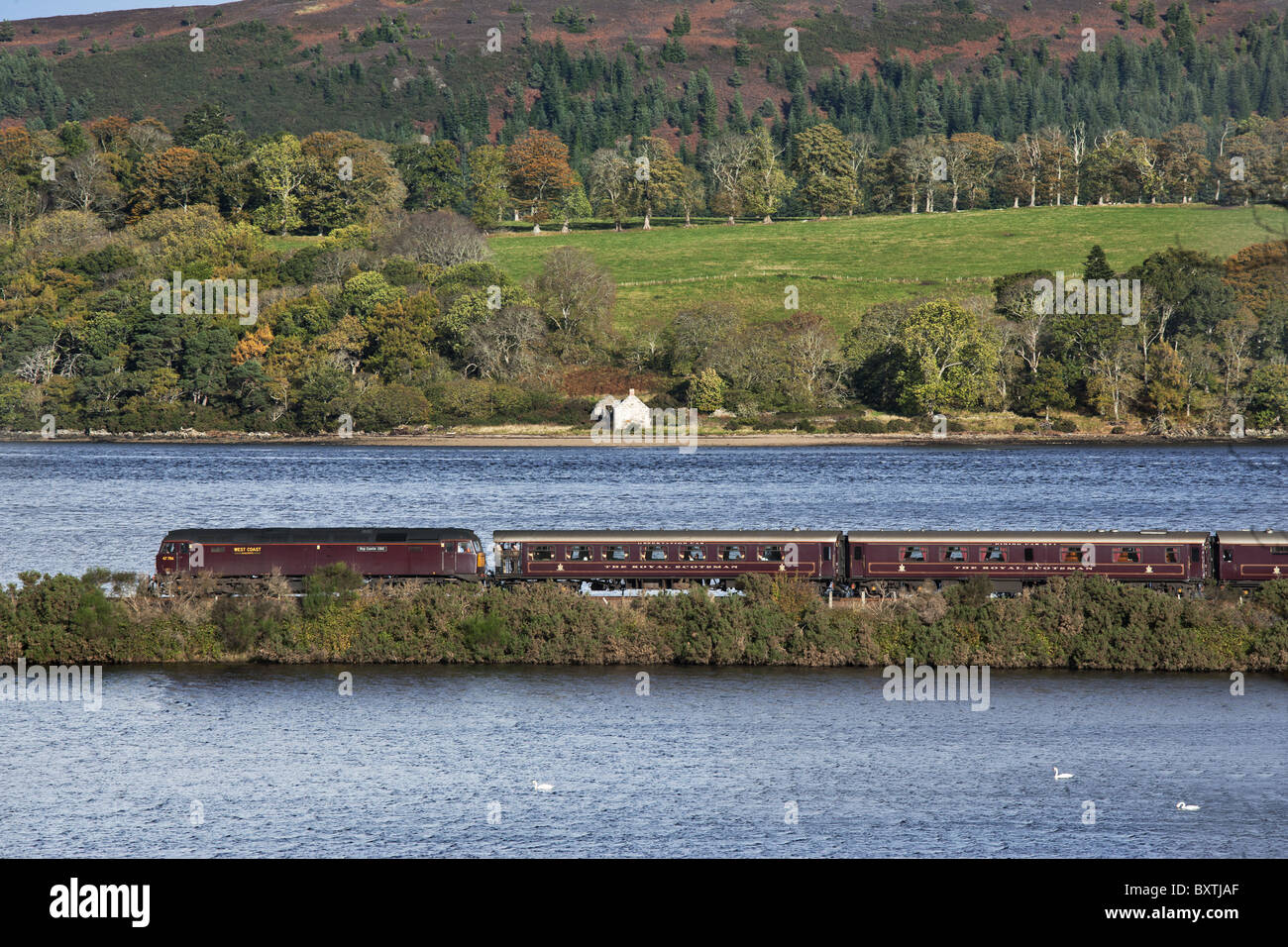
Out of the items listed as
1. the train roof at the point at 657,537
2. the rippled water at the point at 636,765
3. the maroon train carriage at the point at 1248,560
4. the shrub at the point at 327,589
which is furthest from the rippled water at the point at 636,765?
the maroon train carriage at the point at 1248,560

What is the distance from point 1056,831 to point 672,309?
166796 mm

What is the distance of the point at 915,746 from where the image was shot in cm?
4084

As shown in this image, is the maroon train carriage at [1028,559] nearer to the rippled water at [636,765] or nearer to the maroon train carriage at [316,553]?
the rippled water at [636,765]

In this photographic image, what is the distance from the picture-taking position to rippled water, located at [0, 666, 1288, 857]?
33.4m

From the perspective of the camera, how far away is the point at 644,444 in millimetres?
173375

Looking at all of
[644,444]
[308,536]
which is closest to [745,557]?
[308,536]

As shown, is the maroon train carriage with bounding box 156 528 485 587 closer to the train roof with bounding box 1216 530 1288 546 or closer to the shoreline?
the train roof with bounding box 1216 530 1288 546

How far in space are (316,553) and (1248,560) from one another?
36.4 metres

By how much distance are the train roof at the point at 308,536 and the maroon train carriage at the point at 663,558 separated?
2.79 m

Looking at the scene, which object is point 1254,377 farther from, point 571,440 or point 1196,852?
point 1196,852

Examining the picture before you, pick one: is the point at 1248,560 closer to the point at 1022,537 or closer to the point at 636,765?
the point at 1022,537

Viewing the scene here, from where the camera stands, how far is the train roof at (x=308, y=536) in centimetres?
5822

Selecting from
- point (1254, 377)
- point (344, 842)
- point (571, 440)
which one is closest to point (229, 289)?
point (571, 440)

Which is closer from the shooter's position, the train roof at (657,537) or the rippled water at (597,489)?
the train roof at (657,537)
